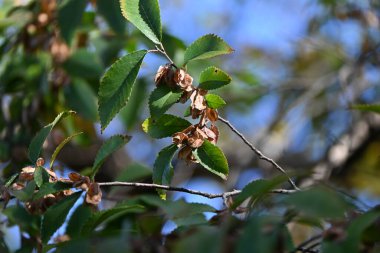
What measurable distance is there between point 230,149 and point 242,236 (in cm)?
237

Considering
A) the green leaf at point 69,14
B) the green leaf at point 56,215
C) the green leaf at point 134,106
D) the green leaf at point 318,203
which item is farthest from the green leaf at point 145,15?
the green leaf at point 134,106

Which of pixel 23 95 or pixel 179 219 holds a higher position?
pixel 179 219

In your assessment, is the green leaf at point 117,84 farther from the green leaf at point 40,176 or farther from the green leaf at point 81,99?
the green leaf at point 81,99

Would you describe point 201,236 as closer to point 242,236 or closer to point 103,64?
point 242,236

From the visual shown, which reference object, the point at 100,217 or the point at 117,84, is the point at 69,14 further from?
the point at 100,217

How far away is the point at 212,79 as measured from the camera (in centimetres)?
103

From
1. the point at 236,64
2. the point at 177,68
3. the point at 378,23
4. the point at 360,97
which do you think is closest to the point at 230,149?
the point at 360,97

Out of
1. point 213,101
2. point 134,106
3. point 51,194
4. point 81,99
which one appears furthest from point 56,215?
point 134,106

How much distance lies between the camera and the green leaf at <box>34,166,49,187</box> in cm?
96

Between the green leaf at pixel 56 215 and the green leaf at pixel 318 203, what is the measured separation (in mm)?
375

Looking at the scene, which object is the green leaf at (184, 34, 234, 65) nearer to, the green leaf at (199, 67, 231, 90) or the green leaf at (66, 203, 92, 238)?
the green leaf at (199, 67, 231, 90)

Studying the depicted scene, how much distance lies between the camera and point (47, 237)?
989 mm

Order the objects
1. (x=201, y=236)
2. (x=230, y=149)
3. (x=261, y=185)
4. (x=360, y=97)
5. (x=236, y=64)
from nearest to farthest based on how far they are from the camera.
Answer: (x=201, y=236) < (x=261, y=185) < (x=360, y=97) < (x=230, y=149) < (x=236, y=64)

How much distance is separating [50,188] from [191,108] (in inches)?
9.4
